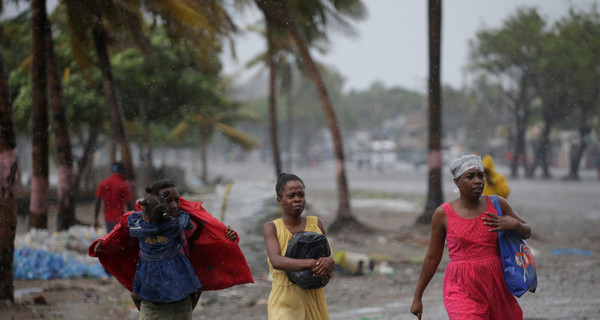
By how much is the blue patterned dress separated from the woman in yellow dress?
20.0 inches

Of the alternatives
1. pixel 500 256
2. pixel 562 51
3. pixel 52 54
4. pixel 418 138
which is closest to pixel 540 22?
pixel 562 51

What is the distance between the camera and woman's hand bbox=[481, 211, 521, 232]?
3.31m

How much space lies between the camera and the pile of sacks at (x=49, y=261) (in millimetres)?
8117

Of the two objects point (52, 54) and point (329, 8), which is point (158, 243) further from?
point (329, 8)

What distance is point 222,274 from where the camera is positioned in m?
3.87

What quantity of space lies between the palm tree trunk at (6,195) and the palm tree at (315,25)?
744 centimetres

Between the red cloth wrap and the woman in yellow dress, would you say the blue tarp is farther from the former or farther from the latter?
the woman in yellow dress

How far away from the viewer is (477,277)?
3361 mm

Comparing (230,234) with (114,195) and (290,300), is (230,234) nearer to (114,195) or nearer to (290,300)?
(290,300)

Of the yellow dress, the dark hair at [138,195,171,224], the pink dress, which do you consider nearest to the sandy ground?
the pink dress

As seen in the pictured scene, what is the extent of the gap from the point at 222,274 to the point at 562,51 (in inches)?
1085

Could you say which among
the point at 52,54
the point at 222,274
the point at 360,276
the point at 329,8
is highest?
the point at 329,8

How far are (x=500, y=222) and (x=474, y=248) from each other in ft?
0.68

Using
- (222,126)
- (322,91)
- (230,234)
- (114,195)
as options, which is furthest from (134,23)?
(222,126)
